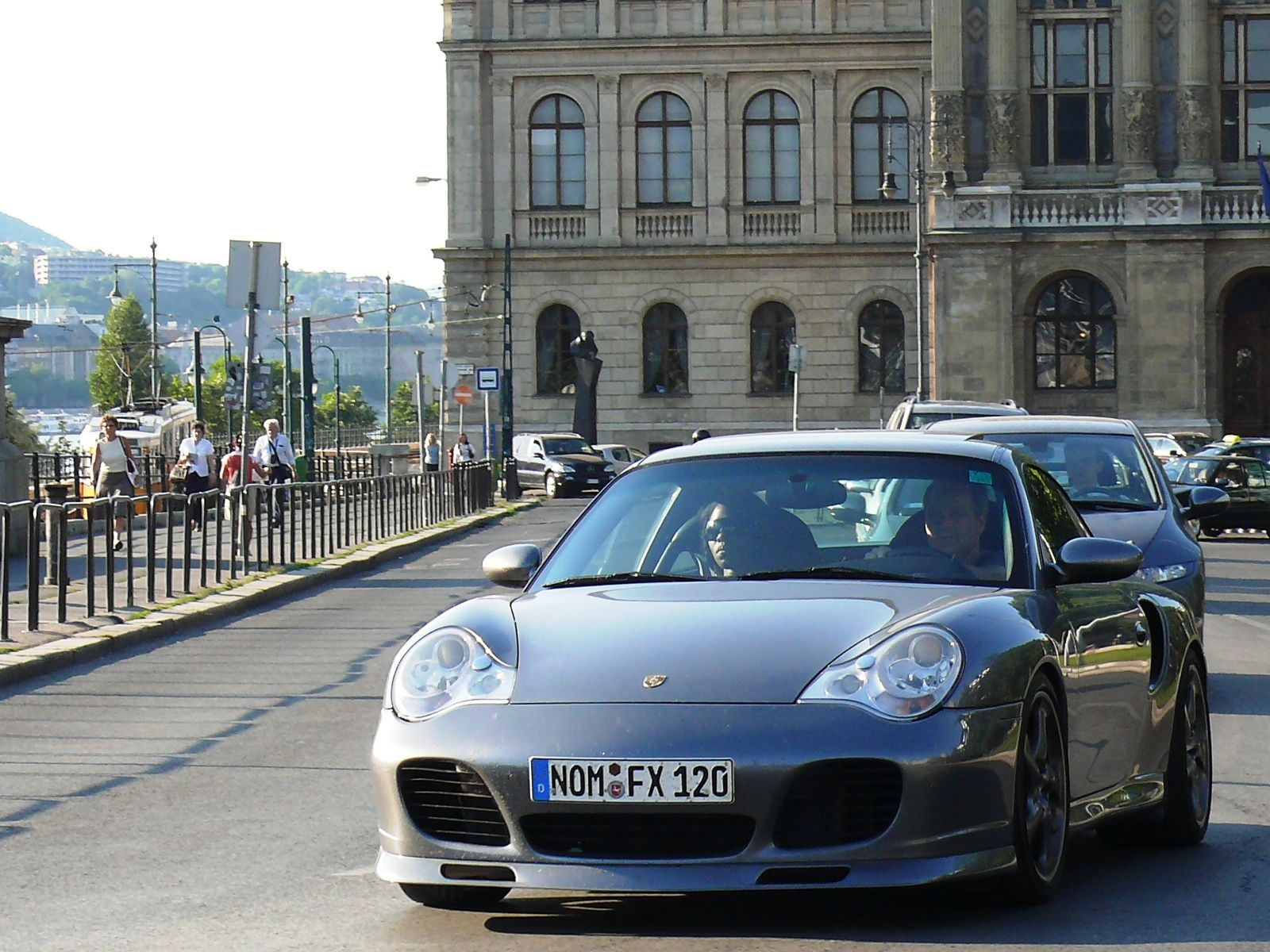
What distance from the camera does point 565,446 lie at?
6056cm

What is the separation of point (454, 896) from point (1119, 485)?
837cm

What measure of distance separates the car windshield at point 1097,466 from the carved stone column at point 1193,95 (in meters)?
52.6

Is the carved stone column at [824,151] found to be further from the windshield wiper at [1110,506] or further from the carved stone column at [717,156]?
the windshield wiper at [1110,506]

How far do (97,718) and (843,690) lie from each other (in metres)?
7.30

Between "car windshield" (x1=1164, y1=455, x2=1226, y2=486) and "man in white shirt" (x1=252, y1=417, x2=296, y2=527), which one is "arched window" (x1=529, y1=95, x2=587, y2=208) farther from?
"car windshield" (x1=1164, y1=455, x2=1226, y2=486)

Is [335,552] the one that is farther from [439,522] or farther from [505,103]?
[505,103]

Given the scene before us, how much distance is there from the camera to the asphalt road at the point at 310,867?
6.18m

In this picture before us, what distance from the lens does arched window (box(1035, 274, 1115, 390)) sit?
64.9 m

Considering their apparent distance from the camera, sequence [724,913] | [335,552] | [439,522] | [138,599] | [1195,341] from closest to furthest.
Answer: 1. [724,913]
2. [138,599]
3. [335,552]
4. [439,522]
5. [1195,341]

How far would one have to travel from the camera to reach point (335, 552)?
28.8 metres

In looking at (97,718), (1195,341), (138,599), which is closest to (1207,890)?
(97,718)

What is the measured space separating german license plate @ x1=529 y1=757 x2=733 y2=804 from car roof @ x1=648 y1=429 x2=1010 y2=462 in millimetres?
1732

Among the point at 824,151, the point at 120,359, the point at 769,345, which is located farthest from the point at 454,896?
the point at 120,359

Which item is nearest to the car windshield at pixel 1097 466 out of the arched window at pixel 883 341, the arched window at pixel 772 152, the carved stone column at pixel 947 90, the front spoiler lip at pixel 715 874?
the front spoiler lip at pixel 715 874
